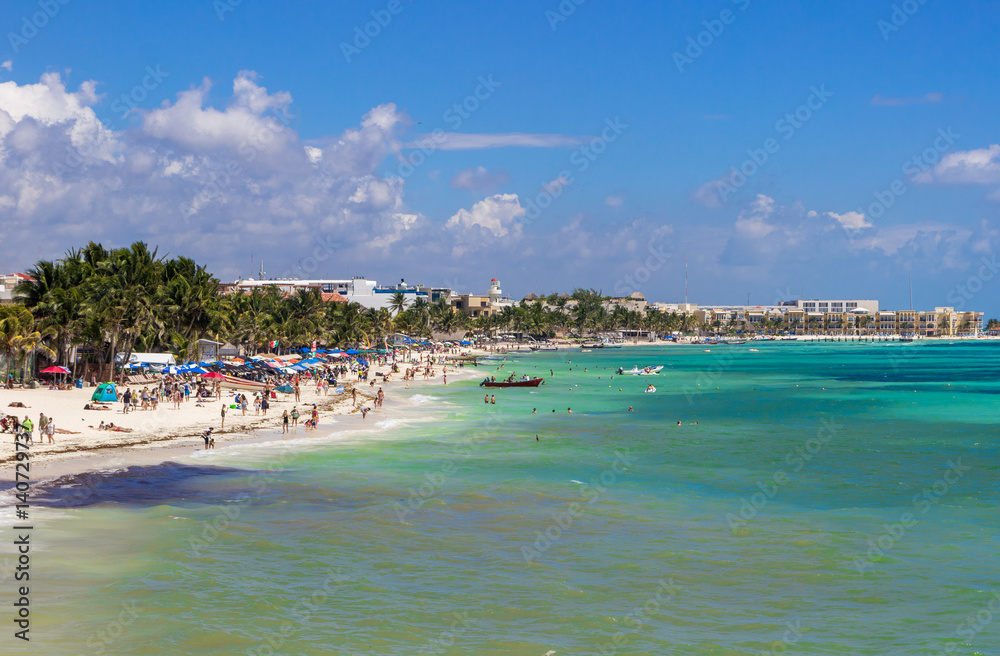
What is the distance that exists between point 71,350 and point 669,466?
40516 millimetres

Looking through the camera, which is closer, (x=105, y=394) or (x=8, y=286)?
(x=105, y=394)

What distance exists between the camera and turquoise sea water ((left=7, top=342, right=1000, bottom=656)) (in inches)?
607

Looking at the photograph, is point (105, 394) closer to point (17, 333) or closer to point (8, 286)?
point (17, 333)

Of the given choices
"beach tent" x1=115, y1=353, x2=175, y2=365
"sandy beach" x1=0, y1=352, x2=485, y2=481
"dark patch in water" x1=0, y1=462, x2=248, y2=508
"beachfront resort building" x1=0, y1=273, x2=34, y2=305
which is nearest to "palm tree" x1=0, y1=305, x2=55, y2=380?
"sandy beach" x1=0, y1=352, x2=485, y2=481

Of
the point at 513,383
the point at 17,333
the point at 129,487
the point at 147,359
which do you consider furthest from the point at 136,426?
the point at 513,383

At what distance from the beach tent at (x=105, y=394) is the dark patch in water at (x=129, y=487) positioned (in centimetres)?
1423

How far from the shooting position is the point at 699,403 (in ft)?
201

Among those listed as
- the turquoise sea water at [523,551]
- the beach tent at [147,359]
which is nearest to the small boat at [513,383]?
the beach tent at [147,359]

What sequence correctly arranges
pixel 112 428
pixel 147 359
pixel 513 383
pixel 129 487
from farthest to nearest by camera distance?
pixel 513 383 → pixel 147 359 → pixel 112 428 → pixel 129 487

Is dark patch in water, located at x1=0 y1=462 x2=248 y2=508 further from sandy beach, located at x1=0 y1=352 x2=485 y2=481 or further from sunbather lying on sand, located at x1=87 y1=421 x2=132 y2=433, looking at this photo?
sunbather lying on sand, located at x1=87 y1=421 x2=132 y2=433

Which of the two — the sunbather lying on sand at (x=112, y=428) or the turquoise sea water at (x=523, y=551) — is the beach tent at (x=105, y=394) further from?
the turquoise sea water at (x=523, y=551)

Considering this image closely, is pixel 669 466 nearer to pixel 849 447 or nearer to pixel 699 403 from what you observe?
pixel 849 447

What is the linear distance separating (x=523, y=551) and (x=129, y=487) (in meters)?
13.4

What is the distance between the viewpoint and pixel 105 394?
135ft
